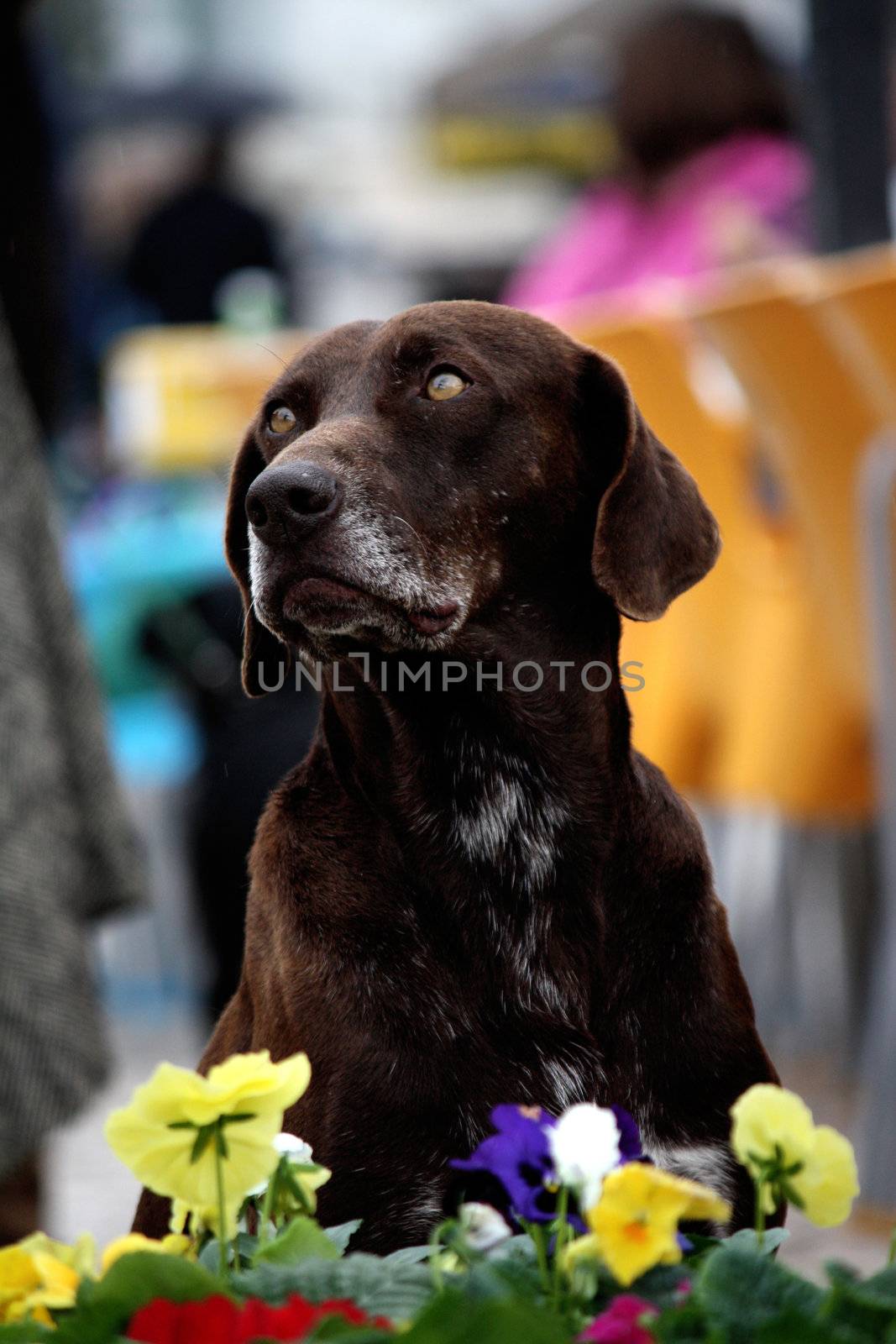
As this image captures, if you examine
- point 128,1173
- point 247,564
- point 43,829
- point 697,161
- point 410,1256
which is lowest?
point 128,1173

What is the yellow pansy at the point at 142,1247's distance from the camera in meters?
0.97

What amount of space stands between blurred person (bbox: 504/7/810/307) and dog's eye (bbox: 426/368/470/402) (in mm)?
794

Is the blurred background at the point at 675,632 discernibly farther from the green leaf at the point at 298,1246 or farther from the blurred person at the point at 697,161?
the green leaf at the point at 298,1246

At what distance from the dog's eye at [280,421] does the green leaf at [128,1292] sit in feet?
1.79

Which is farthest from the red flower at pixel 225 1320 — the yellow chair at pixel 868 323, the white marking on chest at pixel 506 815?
the yellow chair at pixel 868 323

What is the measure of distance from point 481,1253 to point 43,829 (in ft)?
4.38

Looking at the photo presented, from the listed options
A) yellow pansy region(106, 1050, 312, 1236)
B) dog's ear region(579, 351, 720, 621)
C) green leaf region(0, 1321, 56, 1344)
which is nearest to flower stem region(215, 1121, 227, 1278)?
yellow pansy region(106, 1050, 312, 1236)

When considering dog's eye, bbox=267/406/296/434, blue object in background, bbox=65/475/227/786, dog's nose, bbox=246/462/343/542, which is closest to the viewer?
dog's nose, bbox=246/462/343/542

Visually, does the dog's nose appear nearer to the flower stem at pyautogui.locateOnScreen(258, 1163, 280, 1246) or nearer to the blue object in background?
the blue object in background

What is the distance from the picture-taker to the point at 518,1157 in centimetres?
97

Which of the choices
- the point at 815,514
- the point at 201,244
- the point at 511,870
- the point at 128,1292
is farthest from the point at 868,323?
the point at 201,244

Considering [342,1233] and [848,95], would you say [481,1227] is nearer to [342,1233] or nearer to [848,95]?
[342,1233]

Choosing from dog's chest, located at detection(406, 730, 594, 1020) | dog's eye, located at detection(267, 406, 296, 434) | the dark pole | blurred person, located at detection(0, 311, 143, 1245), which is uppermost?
the dark pole

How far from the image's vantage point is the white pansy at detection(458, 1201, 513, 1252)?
0.98 m
